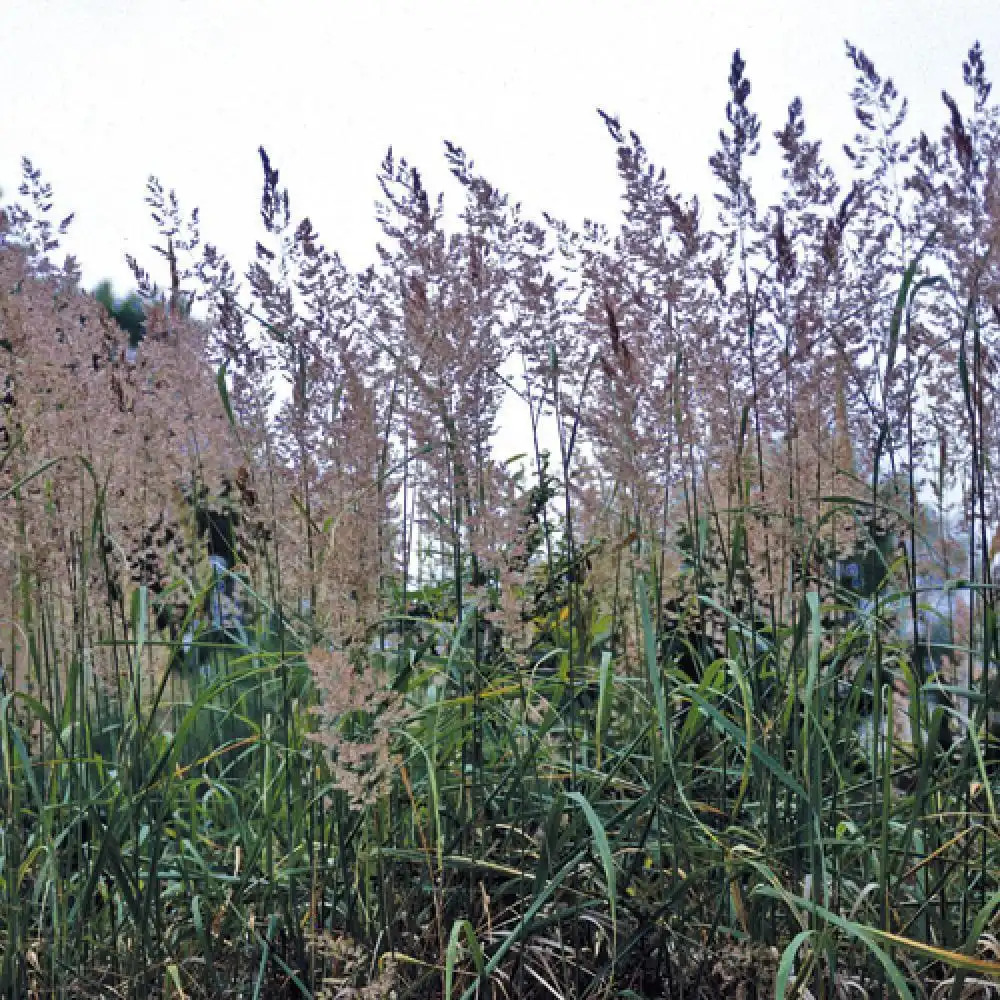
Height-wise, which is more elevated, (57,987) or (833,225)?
(833,225)

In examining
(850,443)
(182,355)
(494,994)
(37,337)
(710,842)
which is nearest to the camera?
(494,994)

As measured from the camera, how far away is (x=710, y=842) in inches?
90.0

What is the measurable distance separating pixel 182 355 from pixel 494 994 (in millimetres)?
1765

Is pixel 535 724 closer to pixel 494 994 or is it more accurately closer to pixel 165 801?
pixel 494 994

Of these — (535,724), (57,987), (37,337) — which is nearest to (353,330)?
(37,337)

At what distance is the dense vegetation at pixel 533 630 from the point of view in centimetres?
211

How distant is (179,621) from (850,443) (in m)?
1.93

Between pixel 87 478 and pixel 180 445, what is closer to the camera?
pixel 87 478

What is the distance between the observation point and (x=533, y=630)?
2225 millimetres

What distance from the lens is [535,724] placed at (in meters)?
2.48

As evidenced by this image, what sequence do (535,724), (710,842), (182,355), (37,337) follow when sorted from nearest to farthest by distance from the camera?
1. (710,842)
2. (535,724)
3. (37,337)
4. (182,355)

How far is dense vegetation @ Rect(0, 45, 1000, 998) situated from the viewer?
2113 millimetres

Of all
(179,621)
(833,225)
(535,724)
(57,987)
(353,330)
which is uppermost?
(833,225)

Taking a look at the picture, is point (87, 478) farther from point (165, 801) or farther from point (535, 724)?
point (535, 724)
